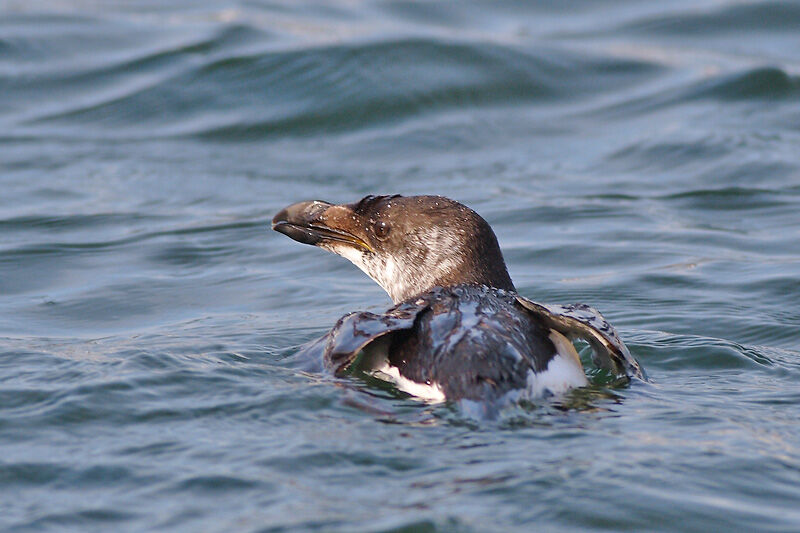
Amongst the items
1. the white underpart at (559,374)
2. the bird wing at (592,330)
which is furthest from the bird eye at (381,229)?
the white underpart at (559,374)

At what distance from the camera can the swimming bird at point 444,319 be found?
15.8ft

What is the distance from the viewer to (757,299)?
295 inches

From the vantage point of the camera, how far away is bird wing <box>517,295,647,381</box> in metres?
5.12

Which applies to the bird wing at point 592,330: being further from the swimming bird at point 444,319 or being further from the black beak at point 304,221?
the black beak at point 304,221

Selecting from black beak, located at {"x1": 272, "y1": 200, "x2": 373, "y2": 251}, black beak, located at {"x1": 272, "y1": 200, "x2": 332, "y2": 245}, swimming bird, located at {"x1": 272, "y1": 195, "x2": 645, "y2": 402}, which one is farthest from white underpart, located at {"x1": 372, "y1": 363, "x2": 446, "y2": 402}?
black beak, located at {"x1": 272, "y1": 200, "x2": 332, "y2": 245}

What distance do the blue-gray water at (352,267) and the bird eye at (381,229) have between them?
80 centimetres

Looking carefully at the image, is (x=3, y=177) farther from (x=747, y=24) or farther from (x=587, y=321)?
(x=747, y=24)

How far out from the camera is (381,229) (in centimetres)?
613

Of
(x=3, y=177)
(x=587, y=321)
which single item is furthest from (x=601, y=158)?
(x=587, y=321)

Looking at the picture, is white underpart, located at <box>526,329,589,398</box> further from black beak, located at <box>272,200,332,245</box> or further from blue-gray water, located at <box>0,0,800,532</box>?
black beak, located at <box>272,200,332,245</box>

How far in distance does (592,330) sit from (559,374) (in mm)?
224

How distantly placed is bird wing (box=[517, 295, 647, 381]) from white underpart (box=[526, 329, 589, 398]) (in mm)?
53

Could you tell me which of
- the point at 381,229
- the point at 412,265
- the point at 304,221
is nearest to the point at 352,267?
the point at 304,221

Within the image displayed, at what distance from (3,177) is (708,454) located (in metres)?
8.13
